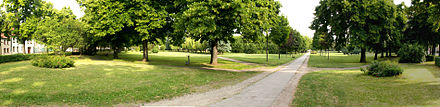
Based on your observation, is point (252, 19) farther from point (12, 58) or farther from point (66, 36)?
point (12, 58)

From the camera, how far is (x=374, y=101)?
24.6 ft

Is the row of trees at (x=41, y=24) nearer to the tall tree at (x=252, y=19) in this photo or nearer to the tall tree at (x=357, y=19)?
the tall tree at (x=252, y=19)

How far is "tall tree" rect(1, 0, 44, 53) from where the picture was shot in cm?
3253

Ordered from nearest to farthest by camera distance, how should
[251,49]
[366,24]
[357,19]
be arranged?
[357,19] < [366,24] < [251,49]

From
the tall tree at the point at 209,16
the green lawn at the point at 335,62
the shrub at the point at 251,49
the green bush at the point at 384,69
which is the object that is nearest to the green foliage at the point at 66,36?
the tall tree at the point at 209,16

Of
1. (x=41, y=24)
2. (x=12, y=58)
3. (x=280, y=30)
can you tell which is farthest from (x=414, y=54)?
(x=41, y=24)

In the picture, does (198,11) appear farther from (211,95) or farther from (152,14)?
(211,95)

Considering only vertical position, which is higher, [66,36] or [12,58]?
[66,36]

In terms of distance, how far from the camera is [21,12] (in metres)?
33.6

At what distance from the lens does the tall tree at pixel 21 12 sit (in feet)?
107

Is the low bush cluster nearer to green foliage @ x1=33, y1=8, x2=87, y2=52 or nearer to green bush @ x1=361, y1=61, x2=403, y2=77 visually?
green foliage @ x1=33, y1=8, x2=87, y2=52

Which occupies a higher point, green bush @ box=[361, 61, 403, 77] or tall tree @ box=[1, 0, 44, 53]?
tall tree @ box=[1, 0, 44, 53]

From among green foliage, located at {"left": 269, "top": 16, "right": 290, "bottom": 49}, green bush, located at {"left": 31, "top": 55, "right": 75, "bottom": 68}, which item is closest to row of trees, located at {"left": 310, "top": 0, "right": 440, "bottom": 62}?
green foliage, located at {"left": 269, "top": 16, "right": 290, "bottom": 49}

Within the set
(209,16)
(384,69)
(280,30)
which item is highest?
(280,30)
